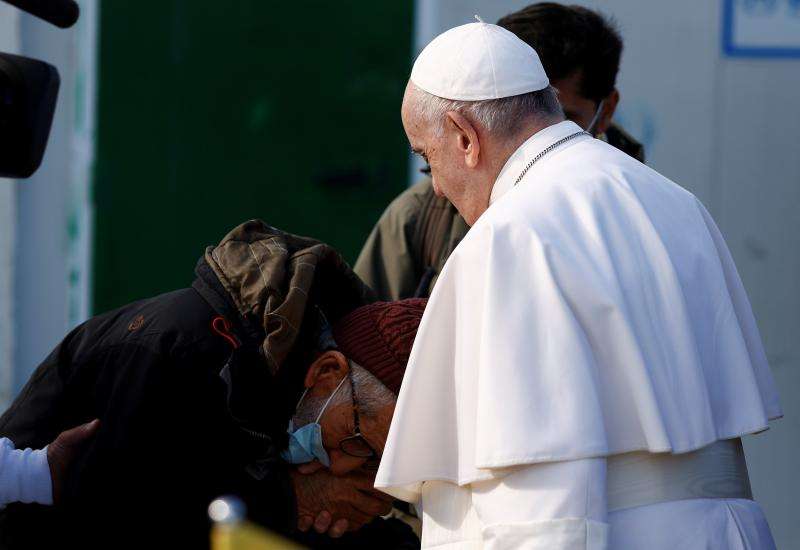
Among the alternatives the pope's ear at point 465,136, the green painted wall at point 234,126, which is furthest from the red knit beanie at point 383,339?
the green painted wall at point 234,126

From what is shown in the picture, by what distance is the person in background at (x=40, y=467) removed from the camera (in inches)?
112

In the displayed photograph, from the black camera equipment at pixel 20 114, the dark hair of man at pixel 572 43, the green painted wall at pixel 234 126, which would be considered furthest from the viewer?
the green painted wall at pixel 234 126

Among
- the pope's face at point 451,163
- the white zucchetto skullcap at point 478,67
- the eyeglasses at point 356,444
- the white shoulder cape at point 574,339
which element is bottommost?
the eyeglasses at point 356,444

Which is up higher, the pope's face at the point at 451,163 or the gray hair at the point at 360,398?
the pope's face at the point at 451,163

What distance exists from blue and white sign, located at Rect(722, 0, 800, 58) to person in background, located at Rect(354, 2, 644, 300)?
133 centimetres

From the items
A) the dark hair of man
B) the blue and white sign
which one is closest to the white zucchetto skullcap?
the dark hair of man

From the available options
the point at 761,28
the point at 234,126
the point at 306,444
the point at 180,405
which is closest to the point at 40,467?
the point at 180,405

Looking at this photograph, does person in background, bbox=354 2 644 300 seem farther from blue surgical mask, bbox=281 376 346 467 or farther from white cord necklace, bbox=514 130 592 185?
white cord necklace, bbox=514 130 592 185

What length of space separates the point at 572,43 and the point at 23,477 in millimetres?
1952

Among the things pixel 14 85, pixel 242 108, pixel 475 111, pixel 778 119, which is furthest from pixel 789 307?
pixel 14 85

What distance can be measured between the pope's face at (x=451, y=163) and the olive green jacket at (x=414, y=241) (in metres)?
1.08

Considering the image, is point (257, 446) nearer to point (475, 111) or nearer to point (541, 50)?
point (475, 111)

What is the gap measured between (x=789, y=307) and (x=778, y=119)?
73cm

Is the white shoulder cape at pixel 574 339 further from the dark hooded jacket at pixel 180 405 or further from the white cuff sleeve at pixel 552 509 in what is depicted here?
the dark hooded jacket at pixel 180 405
